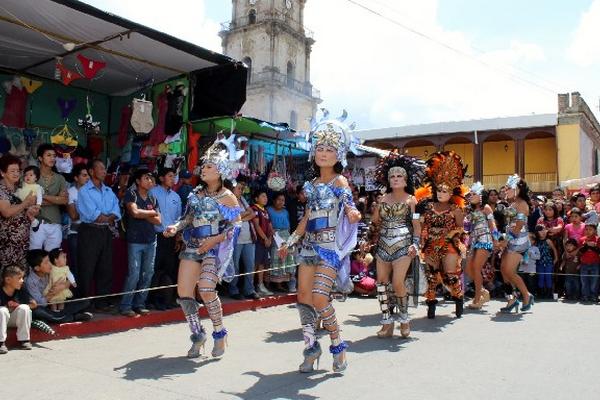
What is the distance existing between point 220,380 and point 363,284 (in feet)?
19.4

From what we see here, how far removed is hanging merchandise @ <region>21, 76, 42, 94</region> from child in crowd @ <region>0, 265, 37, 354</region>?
15.0 feet

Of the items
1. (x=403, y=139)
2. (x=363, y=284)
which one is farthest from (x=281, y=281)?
(x=403, y=139)

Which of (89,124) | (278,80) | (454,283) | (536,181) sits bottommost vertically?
(454,283)

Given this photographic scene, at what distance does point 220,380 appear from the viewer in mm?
4414

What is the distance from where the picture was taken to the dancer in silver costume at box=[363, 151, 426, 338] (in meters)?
6.39

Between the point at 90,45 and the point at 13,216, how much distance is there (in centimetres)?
280

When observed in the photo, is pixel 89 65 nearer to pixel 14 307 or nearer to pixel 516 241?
pixel 14 307

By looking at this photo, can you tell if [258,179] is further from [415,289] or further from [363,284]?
[415,289]

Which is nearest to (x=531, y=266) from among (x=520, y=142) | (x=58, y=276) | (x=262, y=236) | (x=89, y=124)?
(x=262, y=236)

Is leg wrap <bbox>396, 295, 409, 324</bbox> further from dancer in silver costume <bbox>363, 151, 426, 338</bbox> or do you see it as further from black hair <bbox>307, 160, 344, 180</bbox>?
black hair <bbox>307, 160, 344, 180</bbox>

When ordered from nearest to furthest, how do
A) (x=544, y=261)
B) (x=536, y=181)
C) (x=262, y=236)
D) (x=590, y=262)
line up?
(x=262, y=236) → (x=590, y=262) → (x=544, y=261) → (x=536, y=181)

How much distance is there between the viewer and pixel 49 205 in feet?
21.1

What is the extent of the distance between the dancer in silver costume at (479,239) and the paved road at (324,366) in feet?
4.88

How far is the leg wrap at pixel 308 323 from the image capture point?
4789 mm
